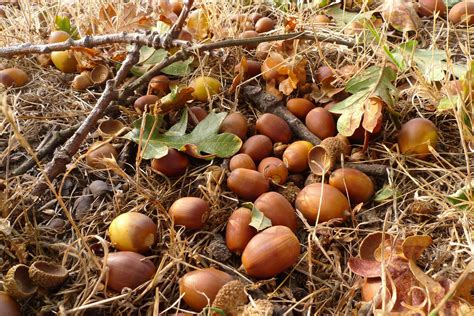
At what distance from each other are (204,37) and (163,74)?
1.11 ft

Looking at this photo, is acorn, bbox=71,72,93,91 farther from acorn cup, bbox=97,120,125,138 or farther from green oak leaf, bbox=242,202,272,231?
green oak leaf, bbox=242,202,272,231

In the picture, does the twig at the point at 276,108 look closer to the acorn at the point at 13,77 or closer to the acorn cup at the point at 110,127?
the acorn cup at the point at 110,127

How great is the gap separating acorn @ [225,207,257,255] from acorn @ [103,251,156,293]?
233 mm

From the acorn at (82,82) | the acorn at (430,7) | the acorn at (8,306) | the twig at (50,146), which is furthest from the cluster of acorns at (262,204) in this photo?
the acorn at (430,7)

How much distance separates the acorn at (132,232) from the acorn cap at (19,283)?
0.24 m

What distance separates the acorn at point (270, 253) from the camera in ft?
4.18

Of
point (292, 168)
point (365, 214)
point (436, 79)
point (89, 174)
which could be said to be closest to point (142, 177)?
point (89, 174)

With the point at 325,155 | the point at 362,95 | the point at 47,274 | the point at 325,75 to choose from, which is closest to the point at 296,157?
the point at 325,155

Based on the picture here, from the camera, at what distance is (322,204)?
1.41m

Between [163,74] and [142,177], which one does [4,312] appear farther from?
[163,74]

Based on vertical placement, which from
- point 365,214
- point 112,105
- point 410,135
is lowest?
point 365,214

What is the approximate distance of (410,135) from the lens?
1.58 m

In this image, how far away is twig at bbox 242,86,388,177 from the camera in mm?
1570

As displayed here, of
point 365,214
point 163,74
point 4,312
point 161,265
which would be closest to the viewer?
point 4,312
